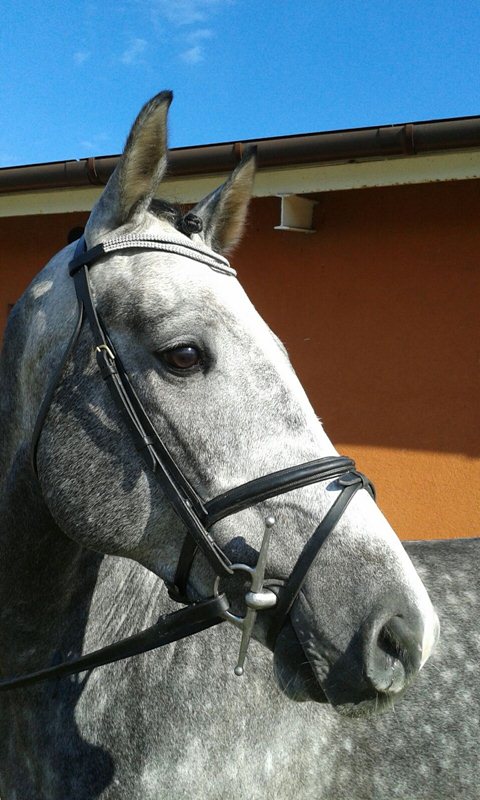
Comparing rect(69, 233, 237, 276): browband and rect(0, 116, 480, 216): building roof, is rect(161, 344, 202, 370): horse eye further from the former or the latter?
rect(0, 116, 480, 216): building roof

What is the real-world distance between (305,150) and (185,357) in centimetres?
352

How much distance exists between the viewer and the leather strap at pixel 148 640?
1670mm

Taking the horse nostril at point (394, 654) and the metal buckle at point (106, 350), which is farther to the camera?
the metal buckle at point (106, 350)

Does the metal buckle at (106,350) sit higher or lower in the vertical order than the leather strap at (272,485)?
higher

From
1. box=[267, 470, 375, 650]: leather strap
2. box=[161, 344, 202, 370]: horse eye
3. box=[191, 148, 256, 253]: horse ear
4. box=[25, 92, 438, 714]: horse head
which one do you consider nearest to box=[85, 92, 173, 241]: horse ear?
box=[25, 92, 438, 714]: horse head

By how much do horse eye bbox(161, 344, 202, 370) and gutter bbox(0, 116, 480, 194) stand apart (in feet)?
10.2

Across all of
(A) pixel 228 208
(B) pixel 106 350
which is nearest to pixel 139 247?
(B) pixel 106 350

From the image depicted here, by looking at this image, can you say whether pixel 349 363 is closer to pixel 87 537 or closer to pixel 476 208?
pixel 476 208

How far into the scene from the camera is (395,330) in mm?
5402

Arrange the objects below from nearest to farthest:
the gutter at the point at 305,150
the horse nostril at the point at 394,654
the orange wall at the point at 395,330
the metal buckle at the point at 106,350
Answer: the horse nostril at the point at 394,654 → the metal buckle at the point at 106,350 → the gutter at the point at 305,150 → the orange wall at the point at 395,330

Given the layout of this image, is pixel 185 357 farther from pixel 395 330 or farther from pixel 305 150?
pixel 395 330

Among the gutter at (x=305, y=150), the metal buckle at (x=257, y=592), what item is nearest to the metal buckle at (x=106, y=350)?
the metal buckle at (x=257, y=592)

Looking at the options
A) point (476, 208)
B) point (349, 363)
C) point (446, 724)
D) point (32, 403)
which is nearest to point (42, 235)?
point (349, 363)

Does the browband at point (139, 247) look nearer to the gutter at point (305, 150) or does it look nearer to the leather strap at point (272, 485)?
the leather strap at point (272, 485)
